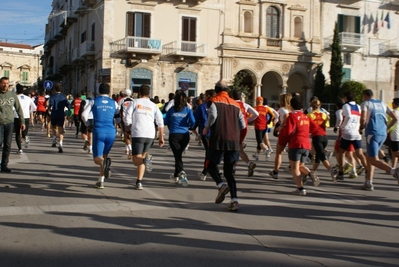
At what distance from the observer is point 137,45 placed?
36.3 meters

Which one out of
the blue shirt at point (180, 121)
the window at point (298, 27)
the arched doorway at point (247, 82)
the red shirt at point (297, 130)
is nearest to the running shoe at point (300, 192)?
the red shirt at point (297, 130)

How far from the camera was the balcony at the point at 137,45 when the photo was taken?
36.2 metres

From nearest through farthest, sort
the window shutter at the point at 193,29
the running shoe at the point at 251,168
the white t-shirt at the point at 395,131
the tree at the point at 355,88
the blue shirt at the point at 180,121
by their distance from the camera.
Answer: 1. the blue shirt at the point at 180,121
2. the white t-shirt at the point at 395,131
3. the running shoe at the point at 251,168
4. the window shutter at the point at 193,29
5. the tree at the point at 355,88

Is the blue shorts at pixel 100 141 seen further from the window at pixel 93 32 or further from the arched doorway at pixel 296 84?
the arched doorway at pixel 296 84

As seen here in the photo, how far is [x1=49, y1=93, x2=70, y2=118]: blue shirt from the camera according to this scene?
16172 mm

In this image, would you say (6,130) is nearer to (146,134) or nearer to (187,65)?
(146,134)

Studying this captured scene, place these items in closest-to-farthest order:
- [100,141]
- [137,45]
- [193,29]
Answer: [100,141] < [137,45] < [193,29]

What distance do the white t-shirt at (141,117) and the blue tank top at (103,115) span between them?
296mm

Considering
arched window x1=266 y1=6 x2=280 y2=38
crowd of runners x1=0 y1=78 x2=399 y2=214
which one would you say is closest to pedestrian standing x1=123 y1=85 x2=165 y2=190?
crowd of runners x1=0 y1=78 x2=399 y2=214

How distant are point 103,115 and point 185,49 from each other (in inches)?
1131

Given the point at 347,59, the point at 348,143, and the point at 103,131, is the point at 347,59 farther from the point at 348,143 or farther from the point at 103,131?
the point at 103,131

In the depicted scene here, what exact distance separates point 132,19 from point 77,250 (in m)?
32.8

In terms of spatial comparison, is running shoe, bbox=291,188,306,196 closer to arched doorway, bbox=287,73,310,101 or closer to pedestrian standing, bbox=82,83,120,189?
pedestrian standing, bbox=82,83,120,189

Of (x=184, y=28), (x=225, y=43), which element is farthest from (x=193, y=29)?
(x=225, y=43)
